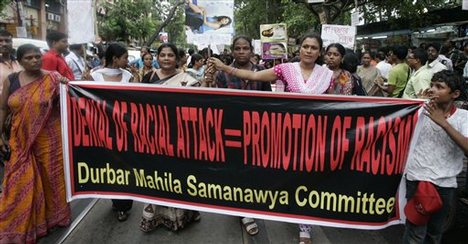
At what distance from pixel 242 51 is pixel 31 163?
1933mm

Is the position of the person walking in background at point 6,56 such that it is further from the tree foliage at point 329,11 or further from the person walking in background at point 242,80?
the tree foliage at point 329,11

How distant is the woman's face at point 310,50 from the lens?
321 cm

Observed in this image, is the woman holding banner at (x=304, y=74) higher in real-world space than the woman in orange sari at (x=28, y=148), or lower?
higher

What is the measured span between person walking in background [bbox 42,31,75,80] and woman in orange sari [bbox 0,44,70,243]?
4.76 ft

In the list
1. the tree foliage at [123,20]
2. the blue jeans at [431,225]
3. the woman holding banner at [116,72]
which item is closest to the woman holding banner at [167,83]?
the woman holding banner at [116,72]

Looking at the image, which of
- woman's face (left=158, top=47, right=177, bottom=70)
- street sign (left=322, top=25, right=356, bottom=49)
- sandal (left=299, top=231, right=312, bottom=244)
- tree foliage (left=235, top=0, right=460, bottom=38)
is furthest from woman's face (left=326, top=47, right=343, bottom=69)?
tree foliage (left=235, top=0, right=460, bottom=38)

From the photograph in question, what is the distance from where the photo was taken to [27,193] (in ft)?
10.2

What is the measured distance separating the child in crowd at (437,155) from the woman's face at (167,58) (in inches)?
81.6

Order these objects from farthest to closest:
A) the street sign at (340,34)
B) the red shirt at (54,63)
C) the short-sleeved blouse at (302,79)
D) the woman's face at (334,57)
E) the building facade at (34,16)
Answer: the building facade at (34,16) → the street sign at (340,34) → the red shirt at (54,63) → the woman's face at (334,57) → the short-sleeved blouse at (302,79)

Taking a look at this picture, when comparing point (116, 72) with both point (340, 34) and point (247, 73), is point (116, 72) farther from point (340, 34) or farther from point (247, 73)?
point (340, 34)

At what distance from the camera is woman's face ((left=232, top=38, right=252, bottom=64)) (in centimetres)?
356

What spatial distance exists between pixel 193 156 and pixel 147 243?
88 centimetres

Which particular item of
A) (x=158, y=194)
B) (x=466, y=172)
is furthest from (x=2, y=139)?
(x=466, y=172)

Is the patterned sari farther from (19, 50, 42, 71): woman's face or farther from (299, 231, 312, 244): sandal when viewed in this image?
(299, 231, 312, 244): sandal
